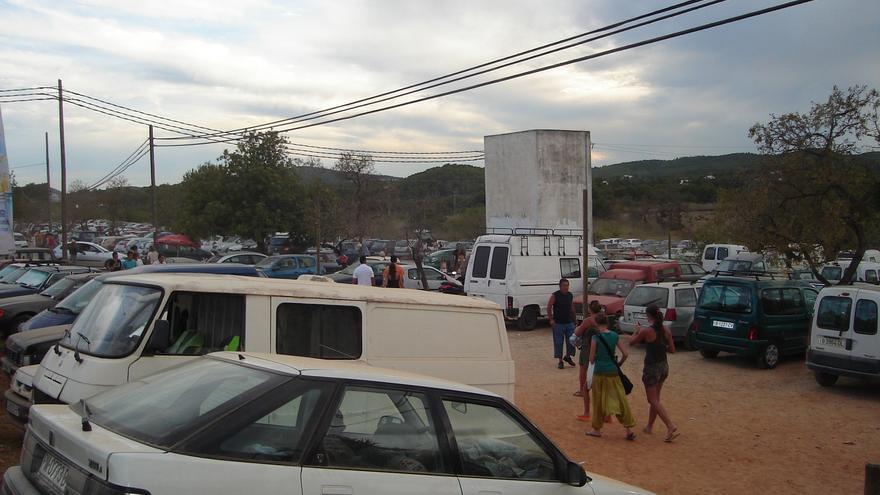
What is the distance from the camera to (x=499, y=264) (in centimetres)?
2128

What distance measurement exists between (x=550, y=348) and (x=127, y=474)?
50.7 ft

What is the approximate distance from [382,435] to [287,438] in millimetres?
559

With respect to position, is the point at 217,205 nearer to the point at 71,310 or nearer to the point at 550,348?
the point at 550,348

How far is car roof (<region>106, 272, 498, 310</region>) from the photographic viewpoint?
6697 millimetres

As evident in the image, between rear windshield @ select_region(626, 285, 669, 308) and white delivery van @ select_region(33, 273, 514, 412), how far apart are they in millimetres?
10900

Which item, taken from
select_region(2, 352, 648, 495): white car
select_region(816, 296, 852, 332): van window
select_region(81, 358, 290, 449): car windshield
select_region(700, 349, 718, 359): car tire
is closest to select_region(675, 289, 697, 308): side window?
select_region(700, 349, 718, 359): car tire

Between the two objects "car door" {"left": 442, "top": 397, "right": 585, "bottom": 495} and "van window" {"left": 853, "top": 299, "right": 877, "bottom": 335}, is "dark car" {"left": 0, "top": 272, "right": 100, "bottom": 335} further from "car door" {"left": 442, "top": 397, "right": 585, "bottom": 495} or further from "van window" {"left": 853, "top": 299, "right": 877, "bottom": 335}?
"van window" {"left": 853, "top": 299, "right": 877, "bottom": 335}

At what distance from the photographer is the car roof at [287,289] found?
670 centimetres

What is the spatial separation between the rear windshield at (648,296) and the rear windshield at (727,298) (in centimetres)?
185

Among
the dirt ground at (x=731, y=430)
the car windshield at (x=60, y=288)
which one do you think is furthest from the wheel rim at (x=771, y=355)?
the car windshield at (x=60, y=288)

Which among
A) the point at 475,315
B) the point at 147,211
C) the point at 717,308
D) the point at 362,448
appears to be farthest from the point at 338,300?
the point at 147,211

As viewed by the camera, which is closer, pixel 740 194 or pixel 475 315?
pixel 475 315

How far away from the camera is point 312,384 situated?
3.89m

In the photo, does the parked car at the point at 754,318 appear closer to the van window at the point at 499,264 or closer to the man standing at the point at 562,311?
the man standing at the point at 562,311
